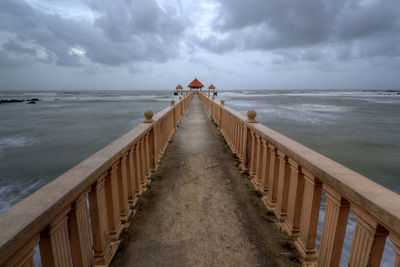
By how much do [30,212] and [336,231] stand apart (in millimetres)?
1942

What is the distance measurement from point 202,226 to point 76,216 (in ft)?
4.61

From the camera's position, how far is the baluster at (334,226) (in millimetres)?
1476

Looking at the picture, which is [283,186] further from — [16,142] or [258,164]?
[16,142]

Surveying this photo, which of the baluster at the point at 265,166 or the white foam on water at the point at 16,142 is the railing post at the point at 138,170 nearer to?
the baluster at the point at 265,166

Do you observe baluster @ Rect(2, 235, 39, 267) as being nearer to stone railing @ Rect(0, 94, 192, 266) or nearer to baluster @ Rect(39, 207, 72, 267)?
stone railing @ Rect(0, 94, 192, 266)

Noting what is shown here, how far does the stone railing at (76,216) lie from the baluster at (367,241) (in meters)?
1.78

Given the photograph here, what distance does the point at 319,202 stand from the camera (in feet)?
6.12

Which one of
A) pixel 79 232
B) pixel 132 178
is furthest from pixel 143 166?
pixel 79 232

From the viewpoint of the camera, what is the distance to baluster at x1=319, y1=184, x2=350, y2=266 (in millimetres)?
1476

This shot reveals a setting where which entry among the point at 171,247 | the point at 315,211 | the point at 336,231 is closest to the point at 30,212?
the point at 171,247

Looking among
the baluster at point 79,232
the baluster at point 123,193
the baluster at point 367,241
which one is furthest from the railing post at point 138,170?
the baluster at point 367,241

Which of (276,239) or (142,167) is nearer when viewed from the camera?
(276,239)

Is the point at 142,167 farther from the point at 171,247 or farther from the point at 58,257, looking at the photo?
the point at 58,257

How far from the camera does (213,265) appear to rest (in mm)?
1915
